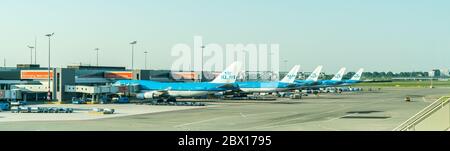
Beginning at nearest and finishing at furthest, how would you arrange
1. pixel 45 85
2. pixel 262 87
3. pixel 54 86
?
pixel 54 86 < pixel 45 85 < pixel 262 87

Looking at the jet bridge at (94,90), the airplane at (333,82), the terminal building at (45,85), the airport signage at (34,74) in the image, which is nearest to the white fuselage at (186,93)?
the jet bridge at (94,90)

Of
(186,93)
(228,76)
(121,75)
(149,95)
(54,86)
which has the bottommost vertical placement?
(149,95)

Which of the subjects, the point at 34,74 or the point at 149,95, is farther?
the point at 34,74

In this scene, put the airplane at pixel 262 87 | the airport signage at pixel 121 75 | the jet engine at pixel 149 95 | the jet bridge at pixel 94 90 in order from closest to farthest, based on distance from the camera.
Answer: the jet bridge at pixel 94 90 < the jet engine at pixel 149 95 < the airplane at pixel 262 87 < the airport signage at pixel 121 75

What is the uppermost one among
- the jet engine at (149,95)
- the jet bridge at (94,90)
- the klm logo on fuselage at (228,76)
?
the klm logo on fuselage at (228,76)

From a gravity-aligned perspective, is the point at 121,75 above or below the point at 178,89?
above

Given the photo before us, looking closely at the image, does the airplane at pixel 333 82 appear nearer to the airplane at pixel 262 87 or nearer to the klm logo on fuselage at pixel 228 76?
the airplane at pixel 262 87

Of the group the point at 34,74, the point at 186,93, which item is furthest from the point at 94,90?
the point at 34,74

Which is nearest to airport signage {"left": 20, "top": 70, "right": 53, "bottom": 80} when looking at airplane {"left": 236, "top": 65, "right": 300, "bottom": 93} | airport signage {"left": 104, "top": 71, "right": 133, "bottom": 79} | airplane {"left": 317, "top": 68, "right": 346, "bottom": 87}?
airport signage {"left": 104, "top": 71, "right": 133, "bottom": 79}

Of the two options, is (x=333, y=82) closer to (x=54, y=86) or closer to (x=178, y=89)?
(x=178, y=89)
